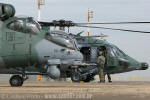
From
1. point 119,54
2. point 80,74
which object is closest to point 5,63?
point 80,74

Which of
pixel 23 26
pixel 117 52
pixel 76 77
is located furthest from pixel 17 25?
pixel 117 52

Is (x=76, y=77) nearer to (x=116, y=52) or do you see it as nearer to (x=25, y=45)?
(x=116, y=52)

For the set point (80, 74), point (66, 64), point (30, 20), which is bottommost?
point (80, 74)

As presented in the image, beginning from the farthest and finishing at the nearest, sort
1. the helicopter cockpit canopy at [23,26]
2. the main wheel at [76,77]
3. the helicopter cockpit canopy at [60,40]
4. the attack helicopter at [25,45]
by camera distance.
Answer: the main wheel at [76,77] < the helicopter cockpit canopy at [60,40] < the helicopter cockpit canopy at [23,26] < the attack helicopter at [25,45]

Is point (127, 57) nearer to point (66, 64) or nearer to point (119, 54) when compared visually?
point (119, 54)

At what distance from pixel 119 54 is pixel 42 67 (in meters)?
16.6

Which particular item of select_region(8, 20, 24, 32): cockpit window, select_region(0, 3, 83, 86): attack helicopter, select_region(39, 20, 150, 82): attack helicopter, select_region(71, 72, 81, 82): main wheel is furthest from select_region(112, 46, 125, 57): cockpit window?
select_region(8, 20, 24, 32): cockpit window

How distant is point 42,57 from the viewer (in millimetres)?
21344

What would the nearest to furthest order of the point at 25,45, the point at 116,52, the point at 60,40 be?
the point at 25,45, the point at 60,40, the point at 116,52

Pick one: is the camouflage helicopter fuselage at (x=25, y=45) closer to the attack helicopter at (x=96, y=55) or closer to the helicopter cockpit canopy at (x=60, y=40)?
the helicopter cockpit canopy at (x=60, y=40)

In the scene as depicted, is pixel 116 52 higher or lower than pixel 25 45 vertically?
lower

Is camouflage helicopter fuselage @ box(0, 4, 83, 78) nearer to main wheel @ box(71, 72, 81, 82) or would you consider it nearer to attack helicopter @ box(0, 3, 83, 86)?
attack helicopter @ box(0, 3, 83, 86)

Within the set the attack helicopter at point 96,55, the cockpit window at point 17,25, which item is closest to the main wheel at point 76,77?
the attack helicopter at point 96,55

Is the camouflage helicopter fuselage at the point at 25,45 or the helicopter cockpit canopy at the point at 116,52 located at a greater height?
the camouflage helicopter fuselage at the point at 25,45
